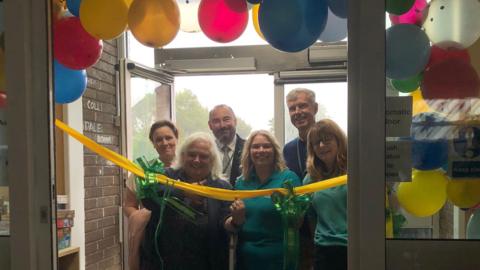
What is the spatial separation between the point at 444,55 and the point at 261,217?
4.10 feet

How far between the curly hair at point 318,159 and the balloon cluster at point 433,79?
32.2 inches

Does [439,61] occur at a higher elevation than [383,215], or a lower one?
higher

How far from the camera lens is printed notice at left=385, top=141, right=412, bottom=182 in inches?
51.0

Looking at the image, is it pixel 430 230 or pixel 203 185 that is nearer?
pixel 430 230

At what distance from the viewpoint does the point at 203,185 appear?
2.45 m

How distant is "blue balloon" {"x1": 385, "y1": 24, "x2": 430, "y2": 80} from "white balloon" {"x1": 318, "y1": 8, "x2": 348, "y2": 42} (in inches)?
20.6

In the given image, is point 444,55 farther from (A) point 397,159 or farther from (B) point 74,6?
(B) point 74,6

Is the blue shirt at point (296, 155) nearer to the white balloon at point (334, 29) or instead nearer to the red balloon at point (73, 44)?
the white balloon at point (334, 29)

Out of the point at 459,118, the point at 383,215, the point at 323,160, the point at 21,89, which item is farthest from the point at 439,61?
the point at 21,89

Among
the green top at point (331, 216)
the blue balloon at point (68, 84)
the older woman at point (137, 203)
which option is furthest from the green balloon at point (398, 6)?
the older woman at point (137, 203)

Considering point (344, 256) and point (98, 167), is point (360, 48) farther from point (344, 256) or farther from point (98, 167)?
point (98, 167)

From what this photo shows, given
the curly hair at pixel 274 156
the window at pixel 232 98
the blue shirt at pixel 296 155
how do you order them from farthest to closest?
the window at pixel 232 98, the blue shirt at pixel 296 155, the curly hair at pixel 274 156

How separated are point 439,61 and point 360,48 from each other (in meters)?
0.32

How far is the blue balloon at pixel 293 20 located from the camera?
1.80 meters
